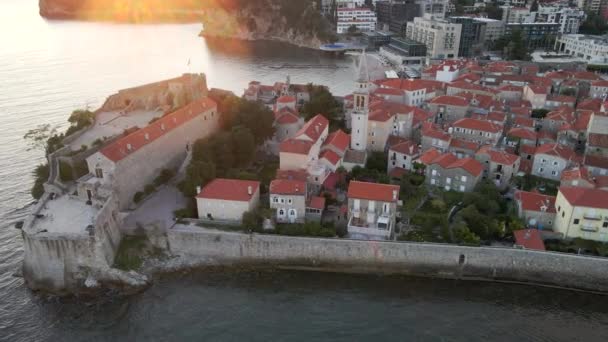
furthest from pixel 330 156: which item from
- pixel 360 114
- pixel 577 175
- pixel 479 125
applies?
pixel 577 175

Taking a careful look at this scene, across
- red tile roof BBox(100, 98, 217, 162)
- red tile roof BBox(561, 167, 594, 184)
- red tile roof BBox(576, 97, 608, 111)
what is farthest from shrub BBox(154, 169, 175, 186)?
red tile roof BBox(576, 97, 608, 111)

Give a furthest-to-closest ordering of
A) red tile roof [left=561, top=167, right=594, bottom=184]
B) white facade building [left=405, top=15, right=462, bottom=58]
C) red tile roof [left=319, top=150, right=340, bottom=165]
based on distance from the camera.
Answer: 1. white facade building [left=405, top=15, right=462, bottom=58]
2. red tile roof [left=319, top=150, right=340, bottom=165]
3. red tile roof [left=561, top=167, right=594, bottom=184]

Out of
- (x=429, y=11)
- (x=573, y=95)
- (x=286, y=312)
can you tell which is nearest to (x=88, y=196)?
(x=286, y=312)

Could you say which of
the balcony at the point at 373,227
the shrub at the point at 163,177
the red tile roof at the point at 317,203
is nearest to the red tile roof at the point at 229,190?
the red tile roof at the point at 317,203

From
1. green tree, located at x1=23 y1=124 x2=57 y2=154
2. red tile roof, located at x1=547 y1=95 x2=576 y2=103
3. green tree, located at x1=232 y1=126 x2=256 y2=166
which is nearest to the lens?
green tree, located at x1=232 y1=126 x2=256 y2=166

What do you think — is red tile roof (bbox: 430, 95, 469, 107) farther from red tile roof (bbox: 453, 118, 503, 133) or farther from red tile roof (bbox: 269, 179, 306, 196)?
red tile roof (bbox: 269, 179, 306, 196)

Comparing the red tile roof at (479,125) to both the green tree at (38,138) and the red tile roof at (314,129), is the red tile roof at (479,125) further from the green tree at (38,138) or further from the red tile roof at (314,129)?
the green tree at (38,138)
